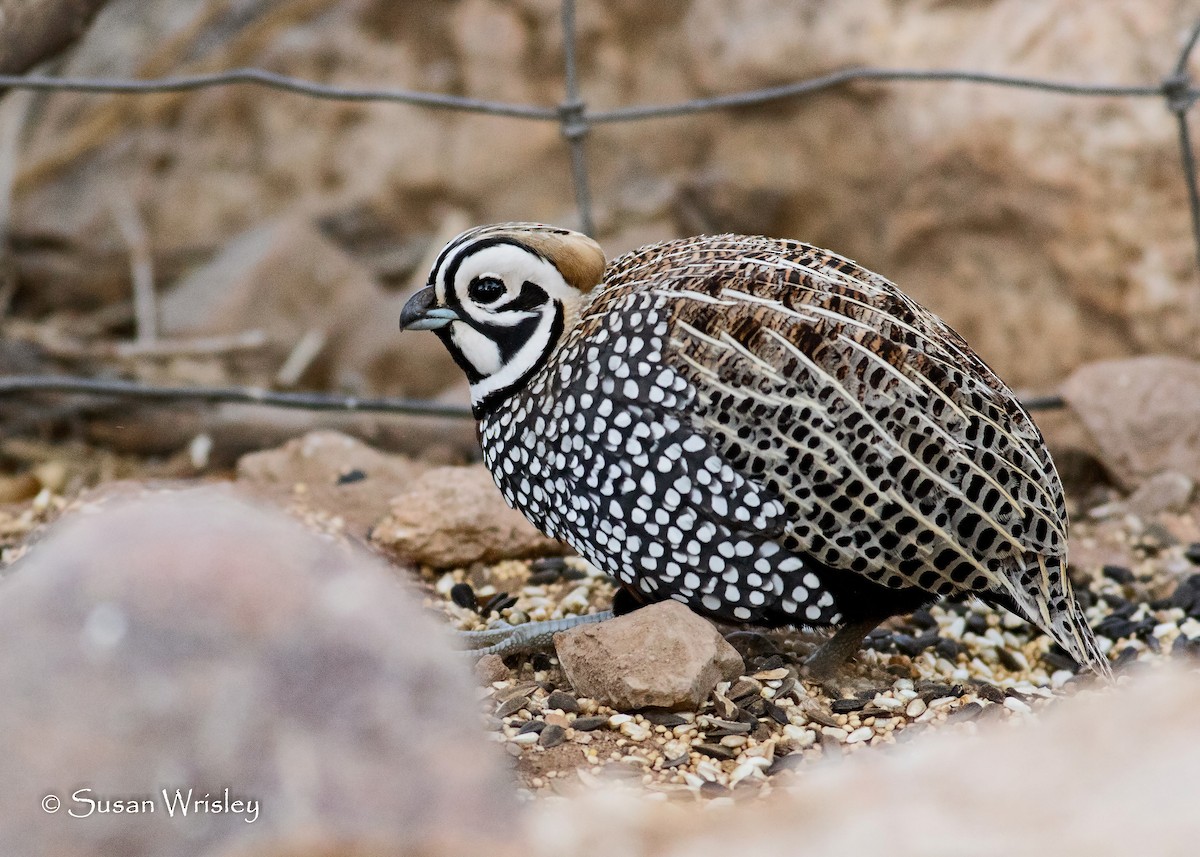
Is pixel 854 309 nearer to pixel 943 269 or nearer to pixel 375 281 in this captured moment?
pixel 943 269

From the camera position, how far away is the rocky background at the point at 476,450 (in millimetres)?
1787

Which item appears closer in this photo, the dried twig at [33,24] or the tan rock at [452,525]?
the tan rock at [452,525]

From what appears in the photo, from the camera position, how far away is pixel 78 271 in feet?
23.5

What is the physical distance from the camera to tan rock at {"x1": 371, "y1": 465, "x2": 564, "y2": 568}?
389 centimetres

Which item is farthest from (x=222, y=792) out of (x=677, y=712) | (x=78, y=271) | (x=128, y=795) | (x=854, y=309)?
(x=78, y=271)

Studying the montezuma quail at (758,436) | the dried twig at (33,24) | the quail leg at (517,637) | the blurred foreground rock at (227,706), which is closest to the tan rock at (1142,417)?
the montezuma quail at (758,436)

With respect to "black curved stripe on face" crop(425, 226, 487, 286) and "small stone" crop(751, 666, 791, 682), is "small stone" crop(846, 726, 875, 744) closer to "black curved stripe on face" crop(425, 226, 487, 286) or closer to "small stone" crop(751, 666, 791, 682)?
"small stone" crop(751, 666, 791, 682)

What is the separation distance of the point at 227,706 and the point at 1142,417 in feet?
12.2

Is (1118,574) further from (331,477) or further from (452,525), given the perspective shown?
(331,477)

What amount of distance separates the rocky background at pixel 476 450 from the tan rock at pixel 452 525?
12mm

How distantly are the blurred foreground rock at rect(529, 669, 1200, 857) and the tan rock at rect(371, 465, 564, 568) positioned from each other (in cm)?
205

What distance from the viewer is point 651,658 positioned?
2992 mm

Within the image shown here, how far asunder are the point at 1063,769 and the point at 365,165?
5.87 metres

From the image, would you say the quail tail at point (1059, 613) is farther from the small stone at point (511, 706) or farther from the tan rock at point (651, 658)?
the small stone at point (511, 706)
